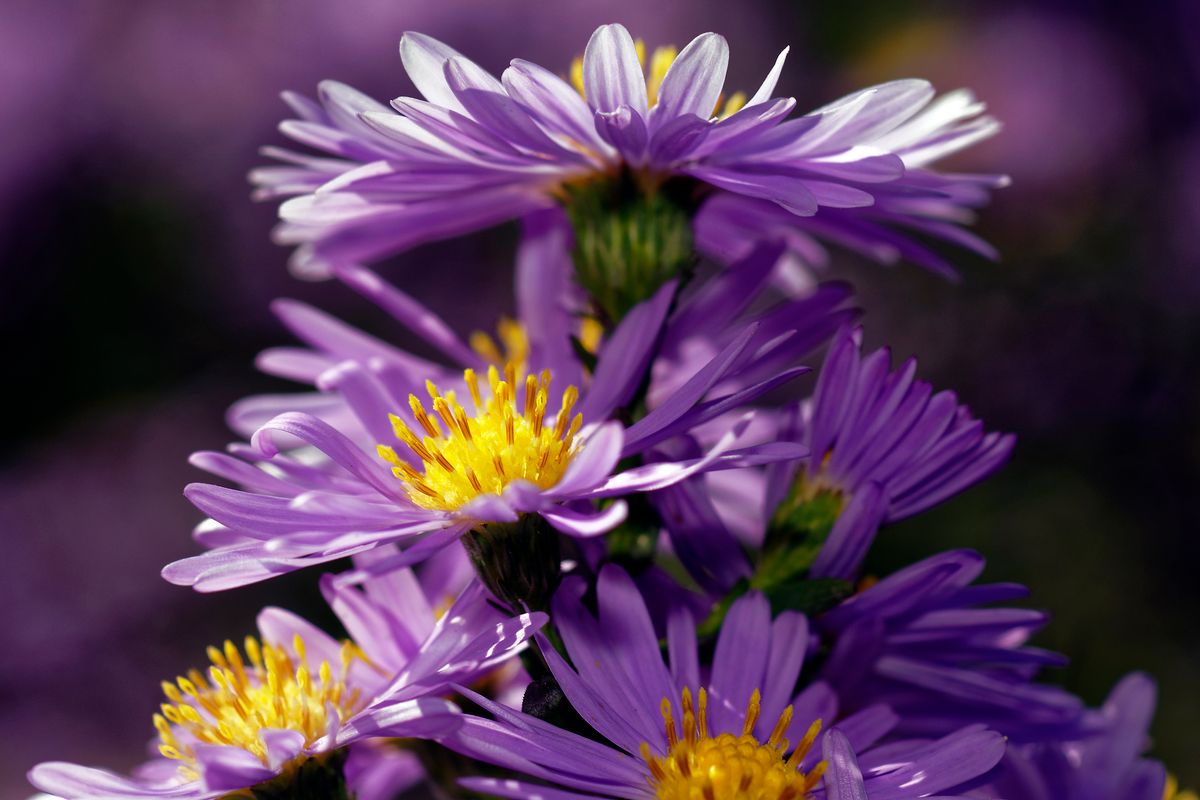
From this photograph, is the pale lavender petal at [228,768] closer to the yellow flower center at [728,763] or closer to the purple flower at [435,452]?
the purple flower at [435,452]

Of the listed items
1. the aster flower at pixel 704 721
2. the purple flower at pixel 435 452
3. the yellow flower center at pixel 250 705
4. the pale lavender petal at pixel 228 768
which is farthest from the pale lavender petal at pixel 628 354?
the pale lavender petal at pixel 228 768

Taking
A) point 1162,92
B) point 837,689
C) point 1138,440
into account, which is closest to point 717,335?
point 837,689

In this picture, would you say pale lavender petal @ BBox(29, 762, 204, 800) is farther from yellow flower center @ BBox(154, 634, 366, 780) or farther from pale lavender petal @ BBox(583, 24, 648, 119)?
pale lavender petal @ BBox(583, 24, 648, 119)

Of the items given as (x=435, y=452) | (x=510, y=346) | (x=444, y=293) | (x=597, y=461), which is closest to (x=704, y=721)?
(x=597, y=461)

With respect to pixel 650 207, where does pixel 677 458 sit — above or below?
below

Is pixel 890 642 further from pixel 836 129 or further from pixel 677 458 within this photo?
pixel 836 129

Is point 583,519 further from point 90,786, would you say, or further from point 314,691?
point 90,786
